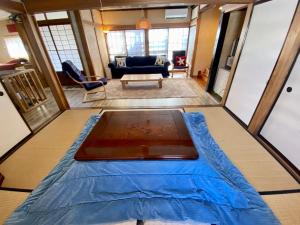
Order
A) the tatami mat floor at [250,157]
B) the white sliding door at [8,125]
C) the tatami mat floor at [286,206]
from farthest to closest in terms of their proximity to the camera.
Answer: the white sliding door at [8,125] < the tatami mat floor at [250,157] < the tatami mat floor at [286,206]

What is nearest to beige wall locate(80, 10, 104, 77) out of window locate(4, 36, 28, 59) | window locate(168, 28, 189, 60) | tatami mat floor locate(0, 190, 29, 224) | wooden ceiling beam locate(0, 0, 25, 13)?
wooden ceiling beam locate(0, 0, 25, 13)

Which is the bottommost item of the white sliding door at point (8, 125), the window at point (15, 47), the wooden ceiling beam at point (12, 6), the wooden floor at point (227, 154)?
the wooden floor at point (227, 154)

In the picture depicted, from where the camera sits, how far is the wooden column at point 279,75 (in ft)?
4.92

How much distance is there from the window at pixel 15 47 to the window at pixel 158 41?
5.31 metres

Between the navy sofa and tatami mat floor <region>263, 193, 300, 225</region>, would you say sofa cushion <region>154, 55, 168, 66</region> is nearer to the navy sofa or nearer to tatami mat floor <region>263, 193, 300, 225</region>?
the navy sofa

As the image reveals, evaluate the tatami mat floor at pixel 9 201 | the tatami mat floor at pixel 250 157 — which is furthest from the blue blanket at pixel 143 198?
the tatami mat floor at pixel 250 157

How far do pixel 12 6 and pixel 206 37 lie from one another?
505cm

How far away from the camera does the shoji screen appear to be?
1.69 meters

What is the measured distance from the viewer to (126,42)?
6.48m

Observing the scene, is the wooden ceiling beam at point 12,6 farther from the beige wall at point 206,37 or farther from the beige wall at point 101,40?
the beige wall at point 206,37

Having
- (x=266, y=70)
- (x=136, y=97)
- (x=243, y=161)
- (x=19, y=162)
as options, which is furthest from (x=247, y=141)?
(x=19, y=162)

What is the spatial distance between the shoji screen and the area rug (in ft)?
4.26

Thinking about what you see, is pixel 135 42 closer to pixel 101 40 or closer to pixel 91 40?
pixel 101 40

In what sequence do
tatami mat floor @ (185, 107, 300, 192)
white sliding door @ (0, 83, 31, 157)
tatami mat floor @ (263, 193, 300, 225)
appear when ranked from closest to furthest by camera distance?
tatami mat floor @ (263, 193, 300, 225) → tatami mat floor @ (185, 107, 300, 192) → white sliding door @ (0, 83, 31, 157)
